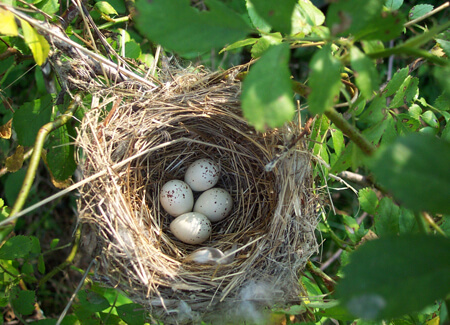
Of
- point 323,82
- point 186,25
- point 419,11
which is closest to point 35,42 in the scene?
point 186,25

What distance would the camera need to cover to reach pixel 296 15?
844 mm

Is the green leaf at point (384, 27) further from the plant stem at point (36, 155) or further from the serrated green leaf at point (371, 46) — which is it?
the plant stem at point (36, 155)

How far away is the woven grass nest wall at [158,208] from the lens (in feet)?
3.94

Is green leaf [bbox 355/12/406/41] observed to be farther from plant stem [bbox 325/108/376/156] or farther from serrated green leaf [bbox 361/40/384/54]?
plant stem [bbox 325/108/376/156]

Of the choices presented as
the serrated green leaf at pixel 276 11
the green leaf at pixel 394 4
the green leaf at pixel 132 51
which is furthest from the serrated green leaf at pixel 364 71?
the green leaf at pixel 132 51

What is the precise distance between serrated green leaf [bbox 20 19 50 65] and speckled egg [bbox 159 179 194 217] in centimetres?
79

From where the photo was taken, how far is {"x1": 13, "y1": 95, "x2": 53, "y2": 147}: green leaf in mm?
1366

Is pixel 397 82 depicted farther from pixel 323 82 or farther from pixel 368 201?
pixel 323 82

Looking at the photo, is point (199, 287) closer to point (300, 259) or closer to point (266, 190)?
point (300, 259)

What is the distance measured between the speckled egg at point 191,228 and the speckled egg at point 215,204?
2.4 inches

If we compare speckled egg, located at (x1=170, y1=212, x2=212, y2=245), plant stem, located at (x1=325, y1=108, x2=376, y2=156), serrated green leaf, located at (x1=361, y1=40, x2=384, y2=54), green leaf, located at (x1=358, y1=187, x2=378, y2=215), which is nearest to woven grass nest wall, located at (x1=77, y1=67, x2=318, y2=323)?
speckled egg, located at (x1=170, y1=212, x2=212, y2=245)

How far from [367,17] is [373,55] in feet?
0.30

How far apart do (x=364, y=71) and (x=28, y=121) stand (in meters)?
1.17

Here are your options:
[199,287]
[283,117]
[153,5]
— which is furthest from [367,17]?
[199,287]
